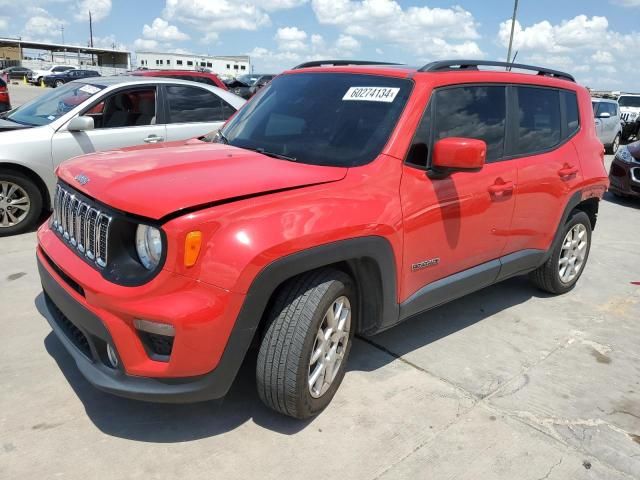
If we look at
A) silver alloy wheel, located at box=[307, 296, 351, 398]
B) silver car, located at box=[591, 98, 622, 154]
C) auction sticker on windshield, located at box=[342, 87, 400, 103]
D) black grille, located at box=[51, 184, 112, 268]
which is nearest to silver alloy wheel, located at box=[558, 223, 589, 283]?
auction sticker on windshield, located at box=[342, 87, 400, 103]

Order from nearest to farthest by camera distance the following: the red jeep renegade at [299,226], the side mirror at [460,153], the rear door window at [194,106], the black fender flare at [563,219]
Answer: the red jeep renegade at [299,226]
the side mirror at [460,153]
the black fender flare at [563,219]
the rear door window at [194,106]

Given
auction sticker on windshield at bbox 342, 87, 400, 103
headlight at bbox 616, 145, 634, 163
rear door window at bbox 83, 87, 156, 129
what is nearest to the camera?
auction sticker on windshield at bbox 342, 87, 400, 103

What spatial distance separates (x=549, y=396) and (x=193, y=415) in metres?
2.03

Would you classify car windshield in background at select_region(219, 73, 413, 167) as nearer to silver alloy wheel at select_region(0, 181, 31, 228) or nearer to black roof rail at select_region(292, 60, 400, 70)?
black roof rail at select_region(292, 60, 400, 70)

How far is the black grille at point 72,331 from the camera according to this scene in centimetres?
266

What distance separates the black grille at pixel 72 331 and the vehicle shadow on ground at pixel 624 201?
9002 millimetres

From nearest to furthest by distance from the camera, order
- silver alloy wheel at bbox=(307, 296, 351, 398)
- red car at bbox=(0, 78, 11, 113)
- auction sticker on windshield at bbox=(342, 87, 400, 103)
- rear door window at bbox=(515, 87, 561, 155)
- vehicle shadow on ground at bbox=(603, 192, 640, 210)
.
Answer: silver alloy wheel at bbox=(307, 296, 351, 398)
auction sticker on windshield at bbox=(342, 87, 400, 103)
rear door window at bbox=(515, 87, 561, 155)
vehicle shadow on ground at bbox=(603, 192, 640, 210)
red car at bbox=(0, 78, 11, 113)

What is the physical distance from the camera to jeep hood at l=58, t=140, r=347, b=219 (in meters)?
2.38

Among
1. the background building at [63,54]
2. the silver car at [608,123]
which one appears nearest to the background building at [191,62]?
the background building at [63,54]

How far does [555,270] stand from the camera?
15.1 ft

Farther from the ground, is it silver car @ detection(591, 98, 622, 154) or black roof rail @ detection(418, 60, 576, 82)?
black roof rail @ detection(418, 60, 576, 82)

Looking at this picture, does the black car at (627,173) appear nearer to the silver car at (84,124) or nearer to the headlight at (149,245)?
the silver car at (84,124)

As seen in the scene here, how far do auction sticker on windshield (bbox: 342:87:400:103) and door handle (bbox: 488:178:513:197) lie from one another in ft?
2.96

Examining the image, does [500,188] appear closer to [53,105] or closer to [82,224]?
[82,224]
